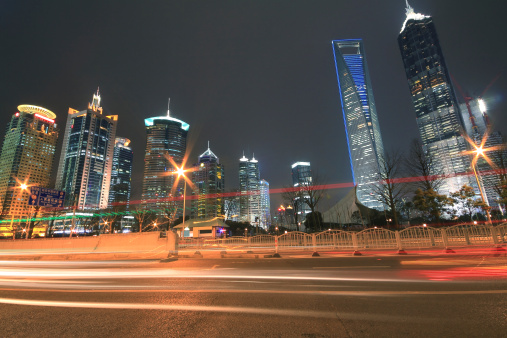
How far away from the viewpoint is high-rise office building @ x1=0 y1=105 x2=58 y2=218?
274ft

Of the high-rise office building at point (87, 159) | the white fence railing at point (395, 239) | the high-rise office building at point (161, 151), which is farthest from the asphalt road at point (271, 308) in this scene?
the high-rise office building at point (87, 159)

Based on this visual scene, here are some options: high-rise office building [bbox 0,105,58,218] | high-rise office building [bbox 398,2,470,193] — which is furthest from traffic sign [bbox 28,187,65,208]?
high-rise office building [bbox 398,2,470,193]

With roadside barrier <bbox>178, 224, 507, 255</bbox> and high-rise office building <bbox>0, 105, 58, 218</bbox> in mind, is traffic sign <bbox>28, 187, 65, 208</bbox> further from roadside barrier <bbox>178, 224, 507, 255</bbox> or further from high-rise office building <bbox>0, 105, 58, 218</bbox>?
high-rise office building <bbox>0, 105, 58, 218</bbox>

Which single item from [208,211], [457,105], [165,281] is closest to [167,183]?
[208,211]

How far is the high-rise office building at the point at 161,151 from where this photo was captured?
14125 centimetres

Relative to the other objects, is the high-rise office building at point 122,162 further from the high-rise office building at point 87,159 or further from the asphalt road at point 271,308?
the asphalt road at point 271,308

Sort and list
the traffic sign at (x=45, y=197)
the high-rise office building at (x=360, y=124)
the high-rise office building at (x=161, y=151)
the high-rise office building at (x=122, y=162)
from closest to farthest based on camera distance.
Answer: the traffic sign at (x=45, y=197) < the high-rise office building at (x=360, y=124) < the high-rise office building at (x=161, y=151) < the high-rise office building at (x=122, y=162)

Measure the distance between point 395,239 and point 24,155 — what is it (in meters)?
126

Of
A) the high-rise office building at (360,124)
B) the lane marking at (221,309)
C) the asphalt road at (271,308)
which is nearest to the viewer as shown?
the asphalt road at (271,308)

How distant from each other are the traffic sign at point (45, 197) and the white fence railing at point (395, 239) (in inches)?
821

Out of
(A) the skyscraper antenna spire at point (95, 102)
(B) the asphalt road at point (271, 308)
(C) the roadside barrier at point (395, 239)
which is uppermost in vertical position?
(A) the skyscraper antenna spire at point (95, 102)

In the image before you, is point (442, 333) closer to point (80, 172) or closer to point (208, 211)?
point (208, 211)

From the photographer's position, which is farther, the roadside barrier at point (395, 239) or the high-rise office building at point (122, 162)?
the high-rise office building at point (122, 162)

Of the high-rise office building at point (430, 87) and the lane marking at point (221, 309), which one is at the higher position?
the high-rise office building at point (430, 87)
